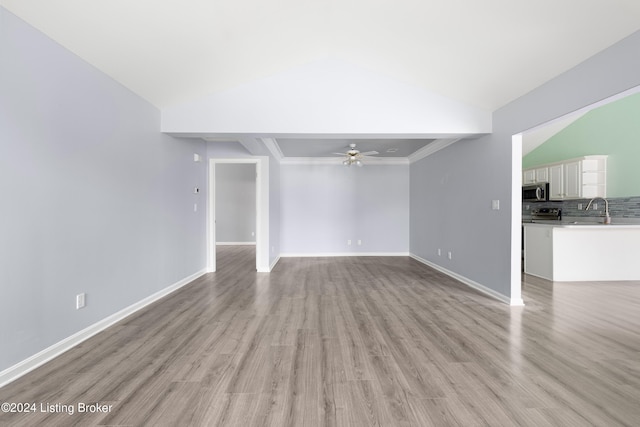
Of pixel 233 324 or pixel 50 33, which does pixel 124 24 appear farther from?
pixel 233 324

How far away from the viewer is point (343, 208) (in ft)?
23.5

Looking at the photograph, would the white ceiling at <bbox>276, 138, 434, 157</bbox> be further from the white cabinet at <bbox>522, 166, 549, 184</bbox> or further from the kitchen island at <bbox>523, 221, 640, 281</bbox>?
the white cabinet at <bbox>522, 166, 549, 184</bbox>

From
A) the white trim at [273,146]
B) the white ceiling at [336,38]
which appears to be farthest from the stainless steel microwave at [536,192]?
the white trim at [273,146]

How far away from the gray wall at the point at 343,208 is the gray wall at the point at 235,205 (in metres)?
2.76

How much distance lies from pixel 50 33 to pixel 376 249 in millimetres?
6539

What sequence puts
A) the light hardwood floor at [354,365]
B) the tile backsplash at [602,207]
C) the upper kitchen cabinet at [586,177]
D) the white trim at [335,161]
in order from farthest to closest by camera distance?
the white trim at [335,161] → the upper kitchen cabinet at [586,177] → the tile backsplash at [602,207] → the light hardwood floor at [354,365]

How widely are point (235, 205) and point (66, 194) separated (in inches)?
285

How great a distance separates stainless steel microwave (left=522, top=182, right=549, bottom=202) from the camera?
20.1ft

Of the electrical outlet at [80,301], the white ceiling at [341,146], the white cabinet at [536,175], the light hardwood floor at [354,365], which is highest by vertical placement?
the white ceiling at [341,146]

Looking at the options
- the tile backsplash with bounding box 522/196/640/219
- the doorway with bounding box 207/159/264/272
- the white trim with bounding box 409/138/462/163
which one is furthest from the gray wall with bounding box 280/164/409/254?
the tile backsplash with bounding box 522/196/640/219

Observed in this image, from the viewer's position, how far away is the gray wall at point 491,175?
89.0 inches

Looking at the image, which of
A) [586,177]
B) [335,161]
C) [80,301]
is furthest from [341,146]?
[80,301]

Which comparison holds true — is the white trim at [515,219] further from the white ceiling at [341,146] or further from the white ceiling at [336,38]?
the white ceiling at [341,146]

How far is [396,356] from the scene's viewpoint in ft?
7.07
